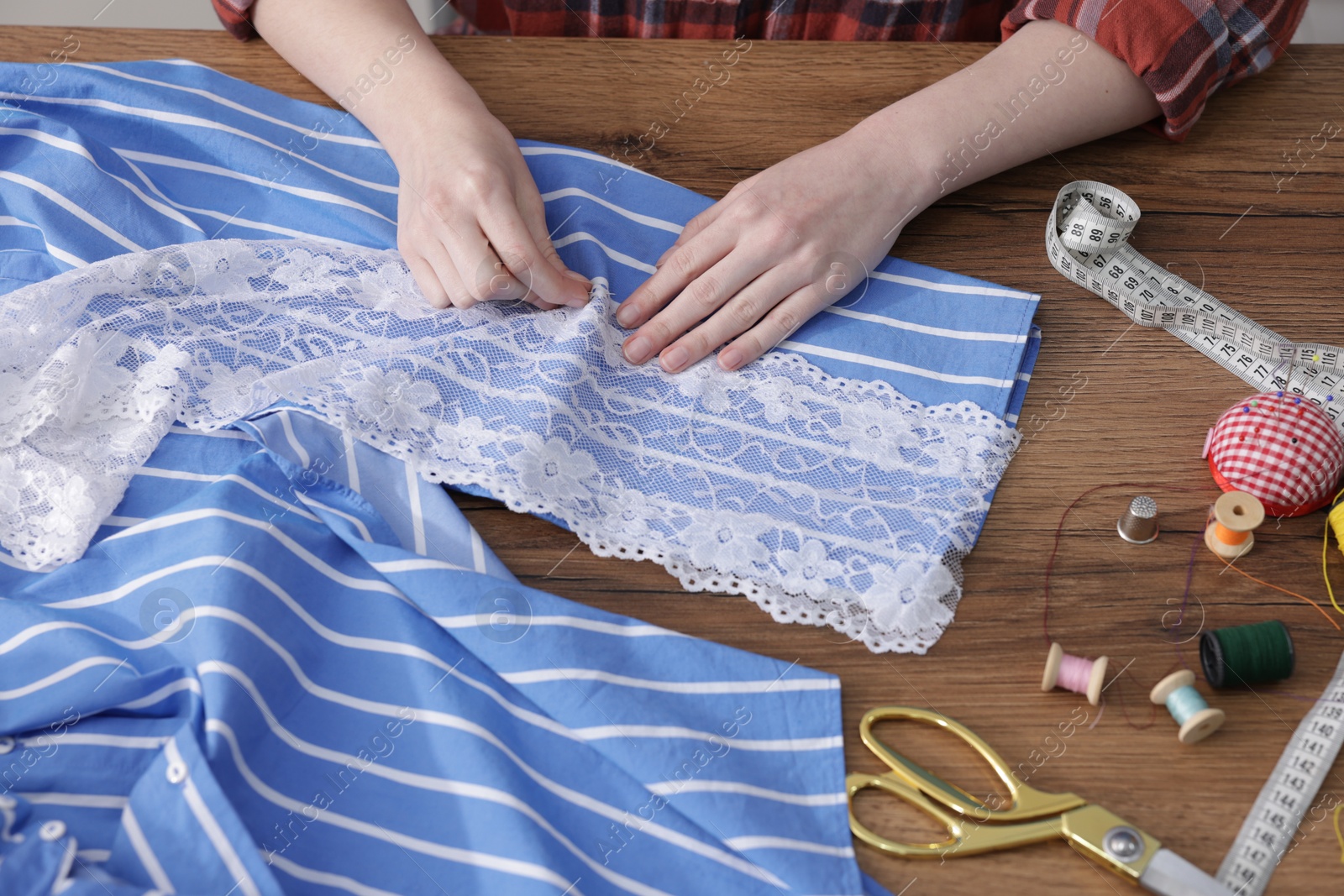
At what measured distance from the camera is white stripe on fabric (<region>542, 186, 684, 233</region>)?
1.35 m

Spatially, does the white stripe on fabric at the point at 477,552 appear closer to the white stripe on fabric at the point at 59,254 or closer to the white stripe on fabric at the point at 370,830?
the white stripe on fabric at the point at 370,830

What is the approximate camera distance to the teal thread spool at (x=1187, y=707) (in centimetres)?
91

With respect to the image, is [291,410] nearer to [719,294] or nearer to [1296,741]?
[719,294]

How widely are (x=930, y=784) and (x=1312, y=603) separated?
48cm

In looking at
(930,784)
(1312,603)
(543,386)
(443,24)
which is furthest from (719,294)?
(443,24)

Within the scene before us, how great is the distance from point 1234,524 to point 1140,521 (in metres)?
0.09

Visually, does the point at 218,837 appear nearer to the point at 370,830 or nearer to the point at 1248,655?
the point at 370,830

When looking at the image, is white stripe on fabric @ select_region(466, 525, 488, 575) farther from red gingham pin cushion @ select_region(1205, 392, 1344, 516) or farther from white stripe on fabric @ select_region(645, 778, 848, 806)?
red gingham pin cushion @ select_region(1205, 392, 1344, 516)

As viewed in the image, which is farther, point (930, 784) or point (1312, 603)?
point (1312, 603)

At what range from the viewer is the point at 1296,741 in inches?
37.0

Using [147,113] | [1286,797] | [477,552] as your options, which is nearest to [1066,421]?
[1286,797]

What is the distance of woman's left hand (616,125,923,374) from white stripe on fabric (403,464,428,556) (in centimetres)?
31

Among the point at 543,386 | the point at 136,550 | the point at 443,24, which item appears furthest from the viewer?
the point at 443,24

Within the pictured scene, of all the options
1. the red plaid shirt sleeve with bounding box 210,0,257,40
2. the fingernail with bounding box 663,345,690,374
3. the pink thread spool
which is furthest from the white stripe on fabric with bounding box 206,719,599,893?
the red plaid shirt sleeve with bounding box 210,0,257,40
